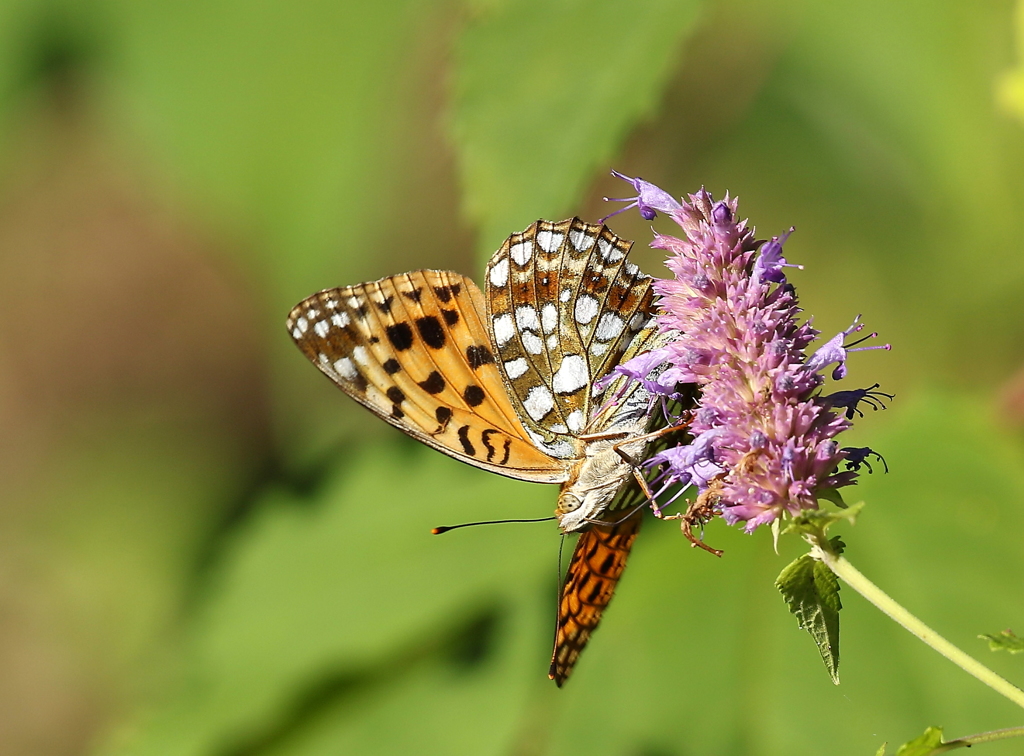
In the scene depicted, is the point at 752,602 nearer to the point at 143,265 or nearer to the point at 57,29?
the point at 57,29

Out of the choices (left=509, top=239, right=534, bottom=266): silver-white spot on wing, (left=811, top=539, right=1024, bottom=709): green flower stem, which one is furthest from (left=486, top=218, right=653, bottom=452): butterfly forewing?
(left=811, top=539, right=1024, bottom=709): green flower stem

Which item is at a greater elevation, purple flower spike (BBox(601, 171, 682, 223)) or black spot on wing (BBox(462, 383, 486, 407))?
purple flower spike (BBox(601, 171, 682, 223))

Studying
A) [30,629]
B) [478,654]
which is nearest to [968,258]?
[478,654]

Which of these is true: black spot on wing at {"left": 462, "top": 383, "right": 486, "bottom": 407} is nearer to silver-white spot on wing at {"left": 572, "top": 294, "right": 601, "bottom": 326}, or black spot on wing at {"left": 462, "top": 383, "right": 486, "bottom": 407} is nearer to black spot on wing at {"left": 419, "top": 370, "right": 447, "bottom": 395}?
black spot on wing at {"left": 419, "top": 370, "right": 447, "bottom": 395}

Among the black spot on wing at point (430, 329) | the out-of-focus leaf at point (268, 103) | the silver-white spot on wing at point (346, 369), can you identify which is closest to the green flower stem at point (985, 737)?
the black spot on wing at point (430, 329)

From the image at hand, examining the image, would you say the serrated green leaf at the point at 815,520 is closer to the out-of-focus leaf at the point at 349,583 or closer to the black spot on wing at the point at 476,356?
the black spot on wing at the point at 476,356

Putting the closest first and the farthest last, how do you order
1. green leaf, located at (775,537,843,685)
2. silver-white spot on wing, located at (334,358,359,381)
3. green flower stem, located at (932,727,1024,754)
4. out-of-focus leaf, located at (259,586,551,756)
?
1. green flower stem, located at (932,727,1024,754)
2. green leaf, located at (775,537,843,685)
3. silver-white spot on wing, located at (334,358,359,381)
4. out-of-focus leaf, located at (259,586,551,756)

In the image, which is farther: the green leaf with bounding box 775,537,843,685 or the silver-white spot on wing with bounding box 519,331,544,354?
the silver-white spot on wing with bounding box 519,331,544,354
